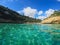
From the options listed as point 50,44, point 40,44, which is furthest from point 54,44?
point 40,44

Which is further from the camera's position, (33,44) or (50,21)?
(50,21)

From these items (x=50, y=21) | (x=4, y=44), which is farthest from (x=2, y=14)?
(x=4, y=44)

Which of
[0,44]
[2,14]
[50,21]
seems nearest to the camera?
[0,44]

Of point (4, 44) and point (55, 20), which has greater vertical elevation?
point (55, 20)

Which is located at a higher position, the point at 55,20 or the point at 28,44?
the point at 55,20

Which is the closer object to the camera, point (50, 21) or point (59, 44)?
point (59, 44)

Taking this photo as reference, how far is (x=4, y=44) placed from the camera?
13.5 metres

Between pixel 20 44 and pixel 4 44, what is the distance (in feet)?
4.76

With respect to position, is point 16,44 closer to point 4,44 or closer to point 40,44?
point 4,44

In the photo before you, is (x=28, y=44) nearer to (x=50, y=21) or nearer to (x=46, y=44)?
(x=46, y=44)

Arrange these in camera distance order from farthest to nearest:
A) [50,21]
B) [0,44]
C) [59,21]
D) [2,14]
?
1. [2,14]
2. [50,21]
3. [59,21]
4. [0,44]

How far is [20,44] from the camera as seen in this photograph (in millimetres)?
13680

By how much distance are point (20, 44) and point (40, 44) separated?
1.88 m

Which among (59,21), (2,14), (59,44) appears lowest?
(59,44)
